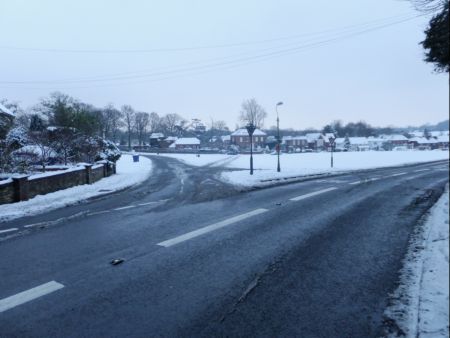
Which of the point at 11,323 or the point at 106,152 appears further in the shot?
the point at 106,152

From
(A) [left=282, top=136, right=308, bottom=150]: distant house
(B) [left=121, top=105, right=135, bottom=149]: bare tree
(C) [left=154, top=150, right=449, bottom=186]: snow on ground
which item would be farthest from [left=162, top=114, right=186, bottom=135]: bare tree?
(C) [left=154, top=150, right=449, bottom=186]: snow on ground

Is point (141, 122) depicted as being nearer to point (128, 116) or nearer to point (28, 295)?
point (128, 116)

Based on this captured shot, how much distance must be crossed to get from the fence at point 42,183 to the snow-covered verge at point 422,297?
1377cm

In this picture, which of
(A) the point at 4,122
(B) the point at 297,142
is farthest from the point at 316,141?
(A) the point at 4,122

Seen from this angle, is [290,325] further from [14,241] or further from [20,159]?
[20,159]

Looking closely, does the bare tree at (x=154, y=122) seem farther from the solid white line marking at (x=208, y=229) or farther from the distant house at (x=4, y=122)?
the solid white line marking at (x=208, y=229)

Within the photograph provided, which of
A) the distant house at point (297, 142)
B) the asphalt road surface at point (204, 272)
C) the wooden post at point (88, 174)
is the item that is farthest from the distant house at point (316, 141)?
the asphalt road surface at point (204, 272)

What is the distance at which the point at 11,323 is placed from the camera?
370 cm

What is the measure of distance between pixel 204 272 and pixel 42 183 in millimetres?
12861

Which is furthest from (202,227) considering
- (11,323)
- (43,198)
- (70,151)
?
(70,151)

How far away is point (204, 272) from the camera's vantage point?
5215mm

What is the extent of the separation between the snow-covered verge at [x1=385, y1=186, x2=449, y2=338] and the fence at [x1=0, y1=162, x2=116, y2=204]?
13767 mm

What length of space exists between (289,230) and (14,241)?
6.44 m

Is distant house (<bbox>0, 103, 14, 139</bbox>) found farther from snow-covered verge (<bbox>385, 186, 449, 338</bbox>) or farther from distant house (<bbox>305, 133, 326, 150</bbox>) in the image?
distant house (<bbox>305, 133, 326, 150</bbox>)
